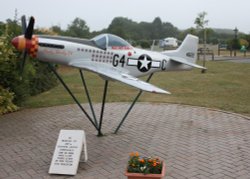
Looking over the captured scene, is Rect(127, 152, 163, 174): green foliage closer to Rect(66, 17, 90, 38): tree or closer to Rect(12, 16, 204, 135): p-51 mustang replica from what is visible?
Rect(12, 16, 204, 135): p-51 mustang replica

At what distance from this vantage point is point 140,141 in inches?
323

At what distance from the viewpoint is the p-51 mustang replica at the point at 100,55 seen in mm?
6520

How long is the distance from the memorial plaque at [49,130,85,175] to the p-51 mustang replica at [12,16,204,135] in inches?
54.1

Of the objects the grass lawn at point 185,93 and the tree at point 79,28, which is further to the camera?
the tree at point 79,28

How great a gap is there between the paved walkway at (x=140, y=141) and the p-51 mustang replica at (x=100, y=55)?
5.57 ft

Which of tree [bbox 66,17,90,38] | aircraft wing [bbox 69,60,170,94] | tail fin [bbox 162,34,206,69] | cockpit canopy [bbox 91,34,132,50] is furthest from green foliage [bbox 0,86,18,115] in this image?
tree [bbox 66,17,90,38]

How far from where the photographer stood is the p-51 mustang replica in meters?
6.52

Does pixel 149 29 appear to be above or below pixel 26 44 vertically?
above

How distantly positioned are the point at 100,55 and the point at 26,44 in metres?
1.54

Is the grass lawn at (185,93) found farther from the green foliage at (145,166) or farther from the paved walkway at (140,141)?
the green foliage at (145,166)

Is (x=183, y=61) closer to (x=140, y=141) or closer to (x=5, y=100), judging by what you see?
(x=140, y=141)

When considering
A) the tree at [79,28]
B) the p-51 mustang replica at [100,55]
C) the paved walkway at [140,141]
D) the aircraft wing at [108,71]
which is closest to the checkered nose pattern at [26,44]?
the p-51 mustang replica at [100,55]

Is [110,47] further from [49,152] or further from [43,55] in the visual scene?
[49,152]

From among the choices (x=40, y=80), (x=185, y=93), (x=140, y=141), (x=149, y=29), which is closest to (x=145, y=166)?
(x=140, y=141)
